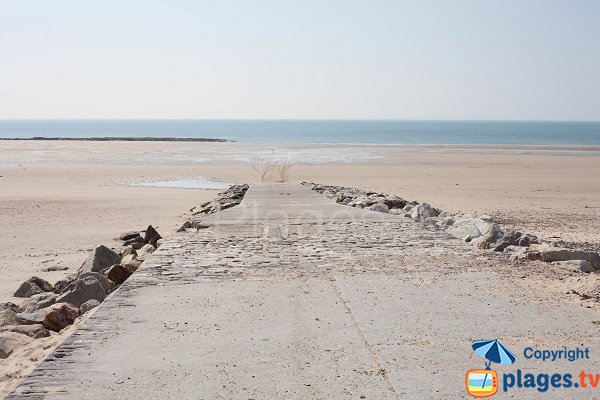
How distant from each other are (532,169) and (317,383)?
33200mm

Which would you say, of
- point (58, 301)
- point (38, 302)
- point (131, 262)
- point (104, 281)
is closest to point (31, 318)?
point (58, 301)

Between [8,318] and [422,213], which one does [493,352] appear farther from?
[422,213]

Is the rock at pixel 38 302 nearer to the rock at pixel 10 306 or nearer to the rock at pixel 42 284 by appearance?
the rock at pixel 10 306

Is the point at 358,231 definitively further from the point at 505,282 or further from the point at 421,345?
the point at 421,345

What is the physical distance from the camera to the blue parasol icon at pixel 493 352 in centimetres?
425

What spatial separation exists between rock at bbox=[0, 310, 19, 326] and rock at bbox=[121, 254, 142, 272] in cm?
196

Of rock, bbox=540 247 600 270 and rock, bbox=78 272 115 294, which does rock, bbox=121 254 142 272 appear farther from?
rock, bbox=540 247 600 270

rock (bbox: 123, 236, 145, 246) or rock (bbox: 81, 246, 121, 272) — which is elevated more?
rock (bbox: 81, 246, 121, 272)

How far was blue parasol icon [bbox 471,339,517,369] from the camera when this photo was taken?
4246mm

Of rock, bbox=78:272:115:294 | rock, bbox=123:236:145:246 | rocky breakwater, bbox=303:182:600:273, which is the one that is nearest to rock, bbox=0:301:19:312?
rock, bbox=78:272:115:294

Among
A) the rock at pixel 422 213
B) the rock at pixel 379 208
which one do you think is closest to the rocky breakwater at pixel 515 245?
the rock at pixel 422 213

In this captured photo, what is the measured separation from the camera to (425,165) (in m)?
37.5

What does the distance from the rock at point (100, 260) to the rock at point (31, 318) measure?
1.90 metres

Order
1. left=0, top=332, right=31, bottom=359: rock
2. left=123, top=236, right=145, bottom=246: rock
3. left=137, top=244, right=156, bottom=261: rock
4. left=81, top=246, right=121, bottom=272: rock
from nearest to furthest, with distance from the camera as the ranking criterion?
left=0, top=332, right=31, bottom=359: rock → left=81, top=246, right=121, bottom=272: rock → left=137, top=244, right=156, bottom=261: rock → left=123, top=236, right=145, bottom=246: rock
